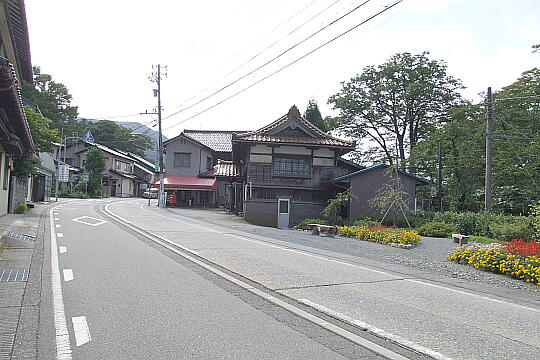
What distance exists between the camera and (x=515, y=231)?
19.5 metres

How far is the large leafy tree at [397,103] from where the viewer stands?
140 feet

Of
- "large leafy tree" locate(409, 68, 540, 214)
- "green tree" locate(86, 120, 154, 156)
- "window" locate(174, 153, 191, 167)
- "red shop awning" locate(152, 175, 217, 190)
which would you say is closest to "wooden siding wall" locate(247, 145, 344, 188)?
"large leafy tree" locate(409, 68, 540, 214)

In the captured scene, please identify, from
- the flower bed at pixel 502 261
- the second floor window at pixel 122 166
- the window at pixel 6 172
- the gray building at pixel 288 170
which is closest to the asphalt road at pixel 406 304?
the flower bed at pixel 502 261

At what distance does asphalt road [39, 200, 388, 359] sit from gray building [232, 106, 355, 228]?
20197mm

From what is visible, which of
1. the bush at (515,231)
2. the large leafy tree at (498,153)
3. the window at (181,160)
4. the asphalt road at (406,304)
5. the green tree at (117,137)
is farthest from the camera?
the green tree at (117,137)

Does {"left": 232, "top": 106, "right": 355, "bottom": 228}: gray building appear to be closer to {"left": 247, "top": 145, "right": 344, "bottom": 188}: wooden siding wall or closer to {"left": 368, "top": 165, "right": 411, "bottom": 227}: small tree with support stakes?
{"left": 247, "top": 145, "right": 344, "bottom": 188}: wooden siding wall

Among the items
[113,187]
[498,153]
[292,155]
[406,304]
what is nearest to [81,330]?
[406,304]

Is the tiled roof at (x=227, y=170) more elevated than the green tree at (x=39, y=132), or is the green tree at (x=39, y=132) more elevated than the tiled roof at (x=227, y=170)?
the green tree at (x=39, y=132)

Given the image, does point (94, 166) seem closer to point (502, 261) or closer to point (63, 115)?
point (63, 115)

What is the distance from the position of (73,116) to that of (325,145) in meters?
51.6

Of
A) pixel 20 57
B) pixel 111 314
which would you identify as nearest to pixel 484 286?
pixel 111 314

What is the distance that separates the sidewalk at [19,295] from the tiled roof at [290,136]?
1886 cm

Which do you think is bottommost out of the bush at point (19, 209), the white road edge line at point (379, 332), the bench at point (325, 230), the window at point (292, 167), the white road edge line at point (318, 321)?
the white road edge line at point (318, 321)

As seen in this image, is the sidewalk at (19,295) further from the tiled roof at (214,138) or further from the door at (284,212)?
the tiled roof at (214,138)
